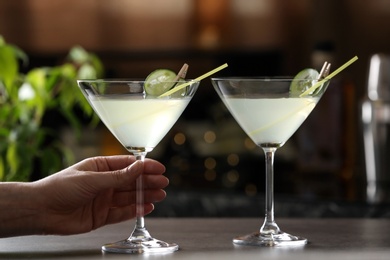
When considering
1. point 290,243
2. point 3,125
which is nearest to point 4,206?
point 290,243

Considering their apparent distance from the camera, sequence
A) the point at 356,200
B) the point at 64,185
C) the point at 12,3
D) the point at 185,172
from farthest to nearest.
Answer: the point at 12,3, the point at 185,172, the point at 356,200, the point at 64,185

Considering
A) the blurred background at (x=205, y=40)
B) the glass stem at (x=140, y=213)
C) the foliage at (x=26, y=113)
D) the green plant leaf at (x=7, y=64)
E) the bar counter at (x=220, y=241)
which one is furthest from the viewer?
the blurred background at (x=205, y=40)

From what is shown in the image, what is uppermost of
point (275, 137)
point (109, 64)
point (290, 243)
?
point (109, 64)

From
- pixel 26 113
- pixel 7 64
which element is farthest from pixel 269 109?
pixel 26 113

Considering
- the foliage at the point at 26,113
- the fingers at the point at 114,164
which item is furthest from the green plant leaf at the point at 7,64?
the fingers at the point at 114,164

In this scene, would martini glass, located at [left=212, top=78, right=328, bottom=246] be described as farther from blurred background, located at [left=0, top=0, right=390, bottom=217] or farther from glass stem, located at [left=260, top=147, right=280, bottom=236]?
blurred background, located at [left=0, top=0, right=390, bottom=217]

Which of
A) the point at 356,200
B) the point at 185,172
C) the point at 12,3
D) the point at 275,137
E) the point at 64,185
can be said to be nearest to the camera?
the point at 64,185

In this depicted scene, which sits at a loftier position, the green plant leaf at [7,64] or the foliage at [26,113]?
the green plant leaf at [7,64]

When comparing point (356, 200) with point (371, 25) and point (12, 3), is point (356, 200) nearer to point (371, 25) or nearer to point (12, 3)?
point (371, 25)

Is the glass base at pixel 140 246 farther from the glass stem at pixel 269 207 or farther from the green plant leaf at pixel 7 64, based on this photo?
the green plant leaf at pixel 7 64
